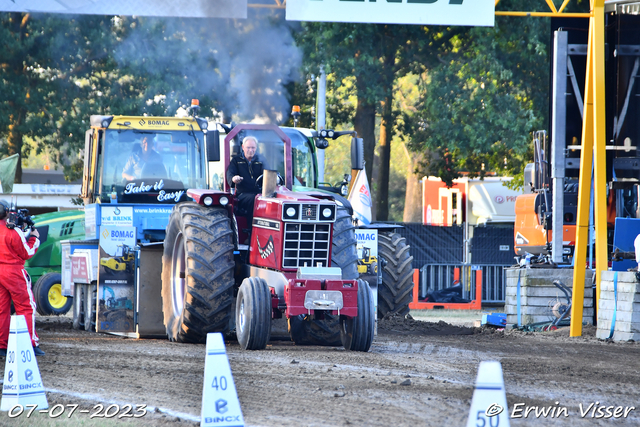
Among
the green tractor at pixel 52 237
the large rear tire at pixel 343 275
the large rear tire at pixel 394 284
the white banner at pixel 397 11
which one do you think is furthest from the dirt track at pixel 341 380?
the green tractor at pixel 52 237

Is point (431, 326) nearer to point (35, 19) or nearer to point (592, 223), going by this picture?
point (592, 223)

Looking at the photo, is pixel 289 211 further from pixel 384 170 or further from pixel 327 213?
pixel 384 170

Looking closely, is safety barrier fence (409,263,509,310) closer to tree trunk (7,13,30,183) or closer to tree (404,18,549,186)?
tree (404,18,549,186)

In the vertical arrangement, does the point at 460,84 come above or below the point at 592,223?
above

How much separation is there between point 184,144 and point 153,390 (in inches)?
288

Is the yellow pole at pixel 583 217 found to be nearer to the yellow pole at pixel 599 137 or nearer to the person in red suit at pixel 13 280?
the yellow pole at pixel 599 137

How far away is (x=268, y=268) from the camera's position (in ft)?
34.1

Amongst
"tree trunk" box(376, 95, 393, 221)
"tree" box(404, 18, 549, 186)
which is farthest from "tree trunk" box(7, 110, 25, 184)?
"tree" box(404, 18, 549, 186)

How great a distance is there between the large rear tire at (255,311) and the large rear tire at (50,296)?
31.8 ft

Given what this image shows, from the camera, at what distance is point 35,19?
85.8ft

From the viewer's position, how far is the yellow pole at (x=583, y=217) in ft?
43.9

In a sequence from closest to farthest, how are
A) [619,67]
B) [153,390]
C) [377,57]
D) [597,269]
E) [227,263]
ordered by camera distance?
1. [153,390]
2. [227,263]
3. [597,269]
4. [619,67]
5. [377,57]

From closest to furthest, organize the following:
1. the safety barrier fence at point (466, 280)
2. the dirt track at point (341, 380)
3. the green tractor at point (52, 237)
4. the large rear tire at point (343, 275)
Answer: the dirt track at point (341, 380) → the large rear tire at point (343, 275) → the green tractor at point (52, 237) → the safety barrier fence at point (466, 280)

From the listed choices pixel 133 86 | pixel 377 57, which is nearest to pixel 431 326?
pixel 377 57
